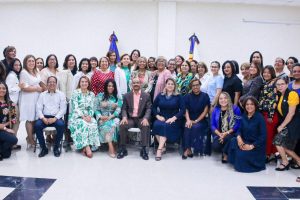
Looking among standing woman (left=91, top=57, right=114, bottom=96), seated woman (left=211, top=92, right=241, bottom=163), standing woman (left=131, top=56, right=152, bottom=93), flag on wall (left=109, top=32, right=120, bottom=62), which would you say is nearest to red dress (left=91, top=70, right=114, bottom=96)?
standing woman (left=91, top=57, right=114, bottom=96)

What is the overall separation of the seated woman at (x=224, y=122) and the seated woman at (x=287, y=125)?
0.55 m

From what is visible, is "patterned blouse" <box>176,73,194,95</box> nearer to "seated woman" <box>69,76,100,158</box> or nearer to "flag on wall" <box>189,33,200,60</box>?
"seated woman" <box>69,76,100,158</box>

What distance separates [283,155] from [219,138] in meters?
0.82

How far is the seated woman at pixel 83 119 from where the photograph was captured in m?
4.18

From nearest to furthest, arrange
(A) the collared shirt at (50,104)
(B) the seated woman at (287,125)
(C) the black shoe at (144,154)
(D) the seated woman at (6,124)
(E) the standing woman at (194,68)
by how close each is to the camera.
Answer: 1. (B) the seated woman at (287,125)
2. (D) the seated woman at (6,124)
3. (C) the black shoe at (144,154)
4. (A) the collared shirt at (50,104)
5. (E) the standing woman at (194,68)

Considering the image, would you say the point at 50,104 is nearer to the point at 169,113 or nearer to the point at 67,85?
the point at 67,85

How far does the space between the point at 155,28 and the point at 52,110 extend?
14.8 feet

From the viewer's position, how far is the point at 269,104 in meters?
3.84

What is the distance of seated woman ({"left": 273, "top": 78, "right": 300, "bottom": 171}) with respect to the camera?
11.7ft

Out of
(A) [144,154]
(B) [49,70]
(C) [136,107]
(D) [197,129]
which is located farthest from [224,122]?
(B) [49,70]

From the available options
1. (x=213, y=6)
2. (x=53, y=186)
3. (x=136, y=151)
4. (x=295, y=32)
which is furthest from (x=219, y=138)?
(x=295, y=32)

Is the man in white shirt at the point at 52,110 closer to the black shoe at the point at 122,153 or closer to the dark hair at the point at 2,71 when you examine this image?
the dark hair at the point at 2,71

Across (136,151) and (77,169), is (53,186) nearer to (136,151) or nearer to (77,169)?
(77,169)

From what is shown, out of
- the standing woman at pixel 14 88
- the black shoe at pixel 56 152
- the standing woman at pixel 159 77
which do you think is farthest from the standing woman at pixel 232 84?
the standing woman at pixel 14 88
